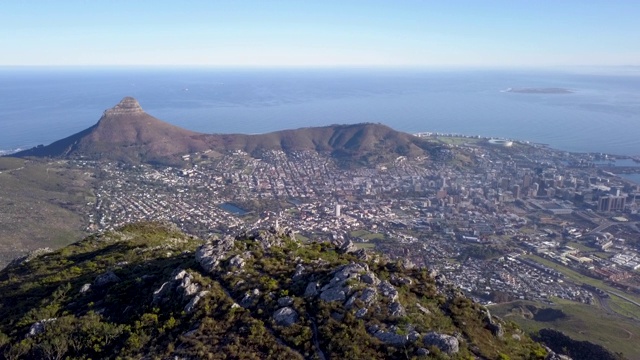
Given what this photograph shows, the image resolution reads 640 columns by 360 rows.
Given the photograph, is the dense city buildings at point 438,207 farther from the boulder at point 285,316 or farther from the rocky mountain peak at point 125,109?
the boulder at point 285,316

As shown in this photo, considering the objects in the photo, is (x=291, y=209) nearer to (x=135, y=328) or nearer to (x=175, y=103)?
(x=135, y=328)

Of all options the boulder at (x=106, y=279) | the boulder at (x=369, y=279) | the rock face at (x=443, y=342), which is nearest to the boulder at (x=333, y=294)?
the boulder at (x=369, y=279)

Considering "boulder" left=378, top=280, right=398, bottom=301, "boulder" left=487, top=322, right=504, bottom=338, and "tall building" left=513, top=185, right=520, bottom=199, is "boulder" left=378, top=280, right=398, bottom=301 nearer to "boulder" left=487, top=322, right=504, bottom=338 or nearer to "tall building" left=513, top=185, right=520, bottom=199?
"boulder" left=487, top=322, right=504, bottom=338

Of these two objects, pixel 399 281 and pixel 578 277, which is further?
pixel 578 277

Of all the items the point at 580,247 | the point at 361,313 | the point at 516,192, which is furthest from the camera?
the point at 516,192

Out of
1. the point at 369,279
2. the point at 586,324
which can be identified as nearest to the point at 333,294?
the point at 369,279

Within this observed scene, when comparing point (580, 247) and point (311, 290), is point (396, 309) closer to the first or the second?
point (311, 290)

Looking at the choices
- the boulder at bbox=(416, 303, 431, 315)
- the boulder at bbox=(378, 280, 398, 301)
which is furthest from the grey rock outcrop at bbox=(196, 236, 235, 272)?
the boulder at bbox=(416, 303, 431, 315)
